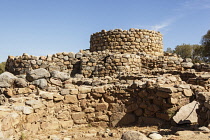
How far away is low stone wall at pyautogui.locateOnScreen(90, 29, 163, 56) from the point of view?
12.0m

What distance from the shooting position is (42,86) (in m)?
5.49

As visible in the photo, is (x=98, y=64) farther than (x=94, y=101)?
Yes

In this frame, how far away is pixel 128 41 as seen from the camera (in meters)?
12.0

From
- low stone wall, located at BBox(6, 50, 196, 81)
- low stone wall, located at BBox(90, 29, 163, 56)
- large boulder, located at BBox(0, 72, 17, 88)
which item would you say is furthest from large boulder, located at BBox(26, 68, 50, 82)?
low stone wall, located at BBox(90, 29, 163, 56)

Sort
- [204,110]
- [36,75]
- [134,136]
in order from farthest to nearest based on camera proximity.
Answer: [36,75], [204,110], [134,136]

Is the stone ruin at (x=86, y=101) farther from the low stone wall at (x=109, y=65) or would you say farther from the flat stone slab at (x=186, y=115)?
the low stone wall at (x=109, y=65)

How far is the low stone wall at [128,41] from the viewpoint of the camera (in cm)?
1199

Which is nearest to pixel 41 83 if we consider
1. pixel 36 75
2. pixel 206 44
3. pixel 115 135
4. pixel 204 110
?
pixel 36 75

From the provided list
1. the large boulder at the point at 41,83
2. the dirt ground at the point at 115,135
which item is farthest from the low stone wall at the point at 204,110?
the large boulder at the point at 41,83

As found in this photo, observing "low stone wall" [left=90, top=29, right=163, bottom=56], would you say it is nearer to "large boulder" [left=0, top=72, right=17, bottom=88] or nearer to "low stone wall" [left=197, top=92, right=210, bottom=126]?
"large boulder" [left=0, top=72, right=17, bottom=88]

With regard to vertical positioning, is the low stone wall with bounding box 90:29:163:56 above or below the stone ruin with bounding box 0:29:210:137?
above

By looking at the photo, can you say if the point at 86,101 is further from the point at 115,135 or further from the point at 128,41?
the point at 128,41

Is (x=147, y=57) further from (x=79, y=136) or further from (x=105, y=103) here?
(x=79, y=136)

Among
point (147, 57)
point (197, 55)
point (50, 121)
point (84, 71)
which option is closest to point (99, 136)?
point (50, 121)
